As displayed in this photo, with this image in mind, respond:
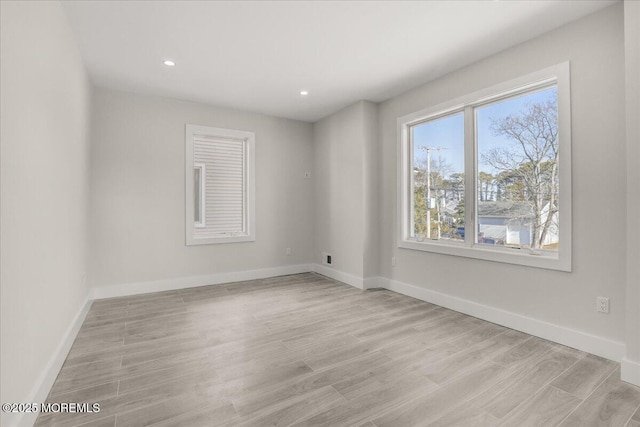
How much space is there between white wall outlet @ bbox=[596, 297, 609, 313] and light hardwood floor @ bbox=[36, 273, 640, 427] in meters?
0.37

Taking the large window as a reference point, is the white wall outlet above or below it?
below

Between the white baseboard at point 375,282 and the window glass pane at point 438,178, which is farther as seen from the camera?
the white baseboard at point 375,282

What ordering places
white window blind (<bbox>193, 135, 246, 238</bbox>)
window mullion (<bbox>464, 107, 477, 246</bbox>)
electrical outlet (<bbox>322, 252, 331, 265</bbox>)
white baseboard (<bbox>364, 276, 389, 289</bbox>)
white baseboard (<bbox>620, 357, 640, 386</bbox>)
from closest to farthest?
white baseboard (<bbox>620, 357, 640, 386</bbox>) → window mullion (<bbox>464, 107, 477, 246</bbox>) → white baseboard (<bbox>364, 276, 389, 289</bbox>) → white window blind (<bbox>193, 135, 246, 238</bbox>) → electrical outlet (<bbox>322, 252, 331, 265</bbox>)

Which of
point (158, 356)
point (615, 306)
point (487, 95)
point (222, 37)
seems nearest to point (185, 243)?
point (158, 356)

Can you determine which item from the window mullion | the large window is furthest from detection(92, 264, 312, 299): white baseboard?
the window mullion

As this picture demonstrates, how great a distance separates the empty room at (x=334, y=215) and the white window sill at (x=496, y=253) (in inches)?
1.0

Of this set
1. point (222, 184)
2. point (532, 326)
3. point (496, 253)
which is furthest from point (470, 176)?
point (222, 184)

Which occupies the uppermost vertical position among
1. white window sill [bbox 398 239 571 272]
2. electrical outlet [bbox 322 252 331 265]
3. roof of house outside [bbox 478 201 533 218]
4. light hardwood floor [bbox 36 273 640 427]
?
roof of house outside [bbox 478 201 533 218]

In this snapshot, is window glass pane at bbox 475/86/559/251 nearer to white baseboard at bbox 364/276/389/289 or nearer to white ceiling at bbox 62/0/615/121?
white ceiling at bbox 62/0/615/121

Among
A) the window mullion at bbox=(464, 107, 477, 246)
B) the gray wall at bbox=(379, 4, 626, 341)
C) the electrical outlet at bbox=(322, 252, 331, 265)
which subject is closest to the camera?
the gray wall at bbox=(379, 4, 626, 341)

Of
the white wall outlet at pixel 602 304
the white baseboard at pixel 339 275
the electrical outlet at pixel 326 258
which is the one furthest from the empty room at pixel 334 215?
the electrical outlet at pixel 326 258

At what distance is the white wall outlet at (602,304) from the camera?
2322mm

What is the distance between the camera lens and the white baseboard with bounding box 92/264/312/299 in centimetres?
393

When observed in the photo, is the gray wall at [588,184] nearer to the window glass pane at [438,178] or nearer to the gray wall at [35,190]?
the window glass pane at [438,178]
